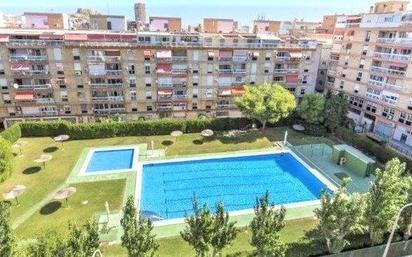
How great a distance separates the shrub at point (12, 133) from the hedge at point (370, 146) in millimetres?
51929

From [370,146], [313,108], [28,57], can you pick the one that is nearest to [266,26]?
[313,108]

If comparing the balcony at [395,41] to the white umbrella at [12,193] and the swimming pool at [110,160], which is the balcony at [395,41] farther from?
the white umbrella at [12,193]

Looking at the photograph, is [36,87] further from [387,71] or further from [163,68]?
[387,71]

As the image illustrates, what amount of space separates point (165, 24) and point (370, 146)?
46679 millimetres

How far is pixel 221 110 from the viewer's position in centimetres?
5978

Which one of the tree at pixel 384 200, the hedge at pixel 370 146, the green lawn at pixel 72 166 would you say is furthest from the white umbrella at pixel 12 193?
the hedge at pixel 370 146

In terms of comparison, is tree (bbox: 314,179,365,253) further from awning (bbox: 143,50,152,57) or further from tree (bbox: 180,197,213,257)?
awning (bbox: 143,50,152,57)

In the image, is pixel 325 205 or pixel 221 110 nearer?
pixel 325 205

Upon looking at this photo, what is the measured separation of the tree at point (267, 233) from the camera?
66.7 ft

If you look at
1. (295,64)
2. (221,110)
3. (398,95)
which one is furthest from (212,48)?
(398,95)

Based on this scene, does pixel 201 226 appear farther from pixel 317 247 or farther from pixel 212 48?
pixel 212 48

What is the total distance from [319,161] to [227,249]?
24.4 meters

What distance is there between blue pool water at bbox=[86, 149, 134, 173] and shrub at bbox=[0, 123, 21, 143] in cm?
1251

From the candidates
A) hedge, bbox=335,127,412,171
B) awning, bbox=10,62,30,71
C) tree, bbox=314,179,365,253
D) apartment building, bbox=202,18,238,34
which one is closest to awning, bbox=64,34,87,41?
awning, bbox=10,62,30,71
